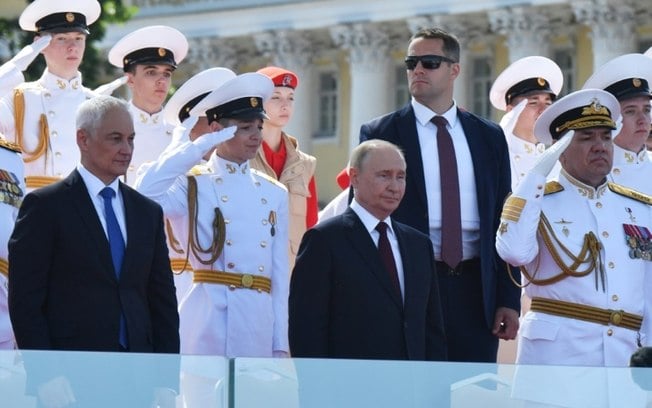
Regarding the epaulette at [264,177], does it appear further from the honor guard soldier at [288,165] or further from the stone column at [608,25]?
the stone column at [608,25]

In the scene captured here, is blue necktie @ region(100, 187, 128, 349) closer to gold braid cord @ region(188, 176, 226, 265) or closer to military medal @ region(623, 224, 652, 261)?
gold braid cord @ region(188, 176, 226, 265)

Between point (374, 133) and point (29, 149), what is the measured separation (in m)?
2.69

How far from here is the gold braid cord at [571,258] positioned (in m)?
12.0

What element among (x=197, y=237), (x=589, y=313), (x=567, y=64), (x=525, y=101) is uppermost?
(x=567, y=64)

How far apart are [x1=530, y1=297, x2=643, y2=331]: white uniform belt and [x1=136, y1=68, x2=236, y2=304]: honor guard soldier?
184cm

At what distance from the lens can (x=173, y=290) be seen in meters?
11.1

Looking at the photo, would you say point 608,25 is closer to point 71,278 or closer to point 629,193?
point 629,193

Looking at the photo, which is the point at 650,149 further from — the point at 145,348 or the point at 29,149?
the point at 145,348

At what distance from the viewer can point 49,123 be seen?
1467 cm

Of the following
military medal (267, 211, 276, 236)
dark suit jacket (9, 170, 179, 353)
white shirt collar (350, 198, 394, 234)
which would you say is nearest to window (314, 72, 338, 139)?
military medal (267, 211, 276, 236)

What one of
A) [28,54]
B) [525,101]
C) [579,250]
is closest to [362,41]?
[525,101]

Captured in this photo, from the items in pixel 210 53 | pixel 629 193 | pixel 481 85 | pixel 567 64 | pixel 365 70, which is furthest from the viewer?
pixel 210 53

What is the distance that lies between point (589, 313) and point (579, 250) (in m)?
0.31

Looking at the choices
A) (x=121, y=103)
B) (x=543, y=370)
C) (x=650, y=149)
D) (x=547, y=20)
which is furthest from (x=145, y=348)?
(x=547, y=20)
